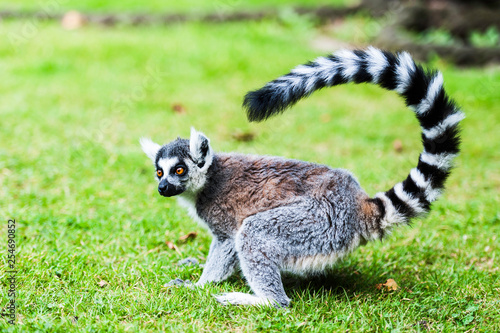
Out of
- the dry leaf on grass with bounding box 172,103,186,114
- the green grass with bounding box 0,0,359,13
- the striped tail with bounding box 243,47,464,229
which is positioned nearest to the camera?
the striped tail with bounding box 243,47,464,229

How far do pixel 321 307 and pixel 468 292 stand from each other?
3.94 ft

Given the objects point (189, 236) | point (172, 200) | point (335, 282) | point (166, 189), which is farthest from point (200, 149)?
point (172, 200)

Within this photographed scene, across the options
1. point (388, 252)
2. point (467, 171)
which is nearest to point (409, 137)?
point (467, 171)

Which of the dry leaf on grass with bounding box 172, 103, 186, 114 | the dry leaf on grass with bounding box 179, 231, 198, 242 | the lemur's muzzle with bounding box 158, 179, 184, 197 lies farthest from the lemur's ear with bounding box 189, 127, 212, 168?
the dry leaf on grass with bounding box 172, 103, 186, 114

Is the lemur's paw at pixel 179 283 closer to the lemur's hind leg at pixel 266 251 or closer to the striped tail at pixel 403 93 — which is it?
the lemur's hind leg at pixel 266 251

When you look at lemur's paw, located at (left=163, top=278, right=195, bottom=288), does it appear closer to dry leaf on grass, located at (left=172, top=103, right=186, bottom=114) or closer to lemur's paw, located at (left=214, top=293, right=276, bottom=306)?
lemur's paw, located at (left=214, top=293, right=276, bottom=306)

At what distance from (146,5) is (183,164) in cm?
1113

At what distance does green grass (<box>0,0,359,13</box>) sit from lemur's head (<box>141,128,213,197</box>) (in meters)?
10.0

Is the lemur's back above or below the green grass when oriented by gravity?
below

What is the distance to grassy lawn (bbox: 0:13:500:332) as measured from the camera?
3.37 meters

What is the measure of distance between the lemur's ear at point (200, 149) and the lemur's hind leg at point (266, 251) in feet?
2.13

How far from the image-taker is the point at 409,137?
7.43 m

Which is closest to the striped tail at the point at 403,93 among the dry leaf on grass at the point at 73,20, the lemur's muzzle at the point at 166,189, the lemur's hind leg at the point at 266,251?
the lemur's hind leg at the point at 266,251

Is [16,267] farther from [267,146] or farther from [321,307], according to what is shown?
[267,146]
